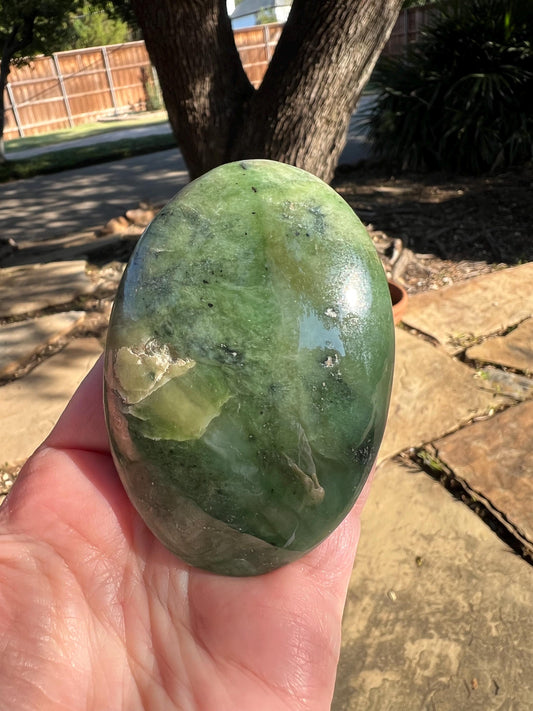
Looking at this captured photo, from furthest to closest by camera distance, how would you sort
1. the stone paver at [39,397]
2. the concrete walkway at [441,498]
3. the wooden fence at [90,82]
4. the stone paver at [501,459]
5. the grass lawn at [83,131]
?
the wooden fence at [90,82] < the grass lawn at [83,131] < the stone paver at [39,397] < the stone paver at [501,459] < the concrete walkway at [441,498]

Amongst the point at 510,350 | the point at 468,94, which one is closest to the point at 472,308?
the point at 510,350

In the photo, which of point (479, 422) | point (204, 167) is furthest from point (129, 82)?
point (479, 422)

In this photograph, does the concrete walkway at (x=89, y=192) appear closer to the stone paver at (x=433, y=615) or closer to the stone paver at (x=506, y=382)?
the stone paver at (x=506, y=382)

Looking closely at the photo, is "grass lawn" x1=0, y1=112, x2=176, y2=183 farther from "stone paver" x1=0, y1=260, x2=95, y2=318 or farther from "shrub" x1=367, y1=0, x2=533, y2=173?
"stone paver" x1=0, y1=260, x2=95, y2=318

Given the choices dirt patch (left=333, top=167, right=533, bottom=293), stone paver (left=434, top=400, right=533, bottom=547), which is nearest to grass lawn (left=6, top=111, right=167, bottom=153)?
dirt patch (left=333, top=167, right=533, bottom=293)

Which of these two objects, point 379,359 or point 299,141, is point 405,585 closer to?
point 379,359

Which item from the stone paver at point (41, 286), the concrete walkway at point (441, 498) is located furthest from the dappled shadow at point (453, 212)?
the stone paver at point (41, 286)

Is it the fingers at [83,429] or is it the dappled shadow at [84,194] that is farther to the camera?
the dappled shadow at [84,194]
